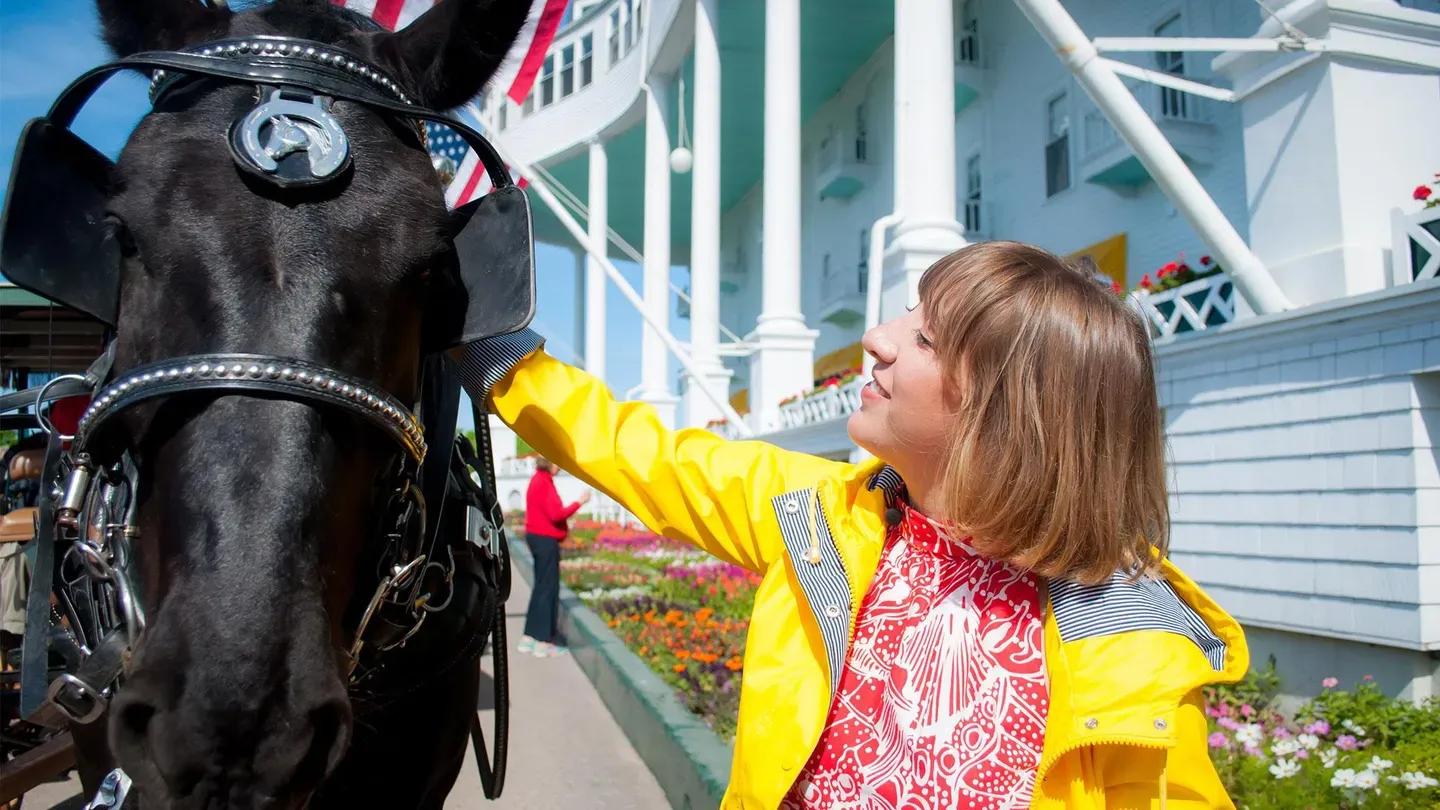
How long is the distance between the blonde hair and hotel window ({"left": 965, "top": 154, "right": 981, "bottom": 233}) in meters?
14.5

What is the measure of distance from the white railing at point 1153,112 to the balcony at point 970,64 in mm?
3126

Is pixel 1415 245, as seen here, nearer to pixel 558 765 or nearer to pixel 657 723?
pixel 657 723

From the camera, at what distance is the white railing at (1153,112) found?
36.0ft

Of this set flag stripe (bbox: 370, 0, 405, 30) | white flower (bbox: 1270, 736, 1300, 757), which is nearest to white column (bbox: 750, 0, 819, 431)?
white flower (bbox: 1270, 736, 1300, 757)

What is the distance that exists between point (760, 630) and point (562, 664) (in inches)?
261

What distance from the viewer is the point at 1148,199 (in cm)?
1196

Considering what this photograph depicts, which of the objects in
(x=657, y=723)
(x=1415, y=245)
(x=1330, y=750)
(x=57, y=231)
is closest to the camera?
(x=57, y=231)

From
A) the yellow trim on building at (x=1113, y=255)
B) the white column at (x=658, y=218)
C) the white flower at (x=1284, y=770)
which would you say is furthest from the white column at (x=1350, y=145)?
the white column at (x=658, y=218)

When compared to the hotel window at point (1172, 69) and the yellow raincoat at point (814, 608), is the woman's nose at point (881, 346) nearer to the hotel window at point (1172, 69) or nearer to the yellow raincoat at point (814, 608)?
the yellow raincoat at point (814, 608)

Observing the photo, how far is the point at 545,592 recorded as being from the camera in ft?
27.4

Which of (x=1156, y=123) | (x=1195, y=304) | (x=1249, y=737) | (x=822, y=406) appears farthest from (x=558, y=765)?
(x=1156, y=123)

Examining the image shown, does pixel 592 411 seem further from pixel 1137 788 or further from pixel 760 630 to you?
pixel 1137 788

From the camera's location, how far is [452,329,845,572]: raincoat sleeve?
185 cm

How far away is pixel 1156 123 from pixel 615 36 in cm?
1546
